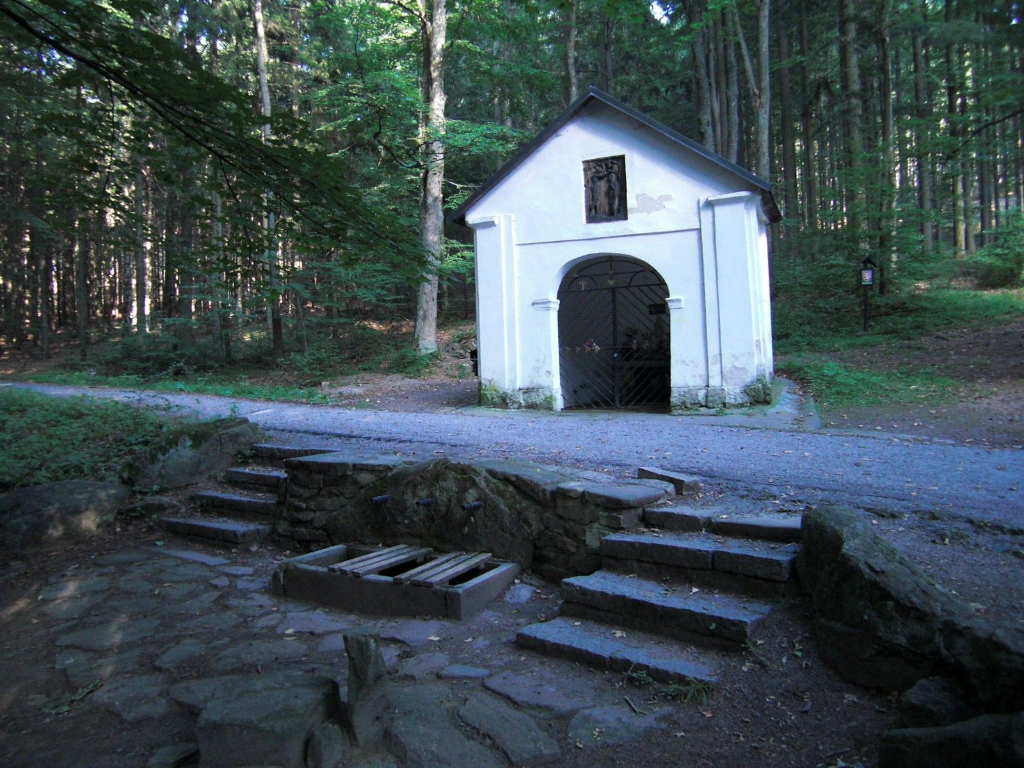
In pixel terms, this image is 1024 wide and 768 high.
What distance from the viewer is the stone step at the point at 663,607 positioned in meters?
3.65

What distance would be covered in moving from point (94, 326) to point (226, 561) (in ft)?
95.7

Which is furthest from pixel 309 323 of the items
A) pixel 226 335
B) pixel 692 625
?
pixel 692 625

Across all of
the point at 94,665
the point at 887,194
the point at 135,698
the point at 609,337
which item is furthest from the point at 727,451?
the point at 887,194

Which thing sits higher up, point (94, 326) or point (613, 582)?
point (94, 326)

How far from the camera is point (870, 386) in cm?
1184

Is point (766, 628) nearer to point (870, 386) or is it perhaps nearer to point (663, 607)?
point (663, 607)

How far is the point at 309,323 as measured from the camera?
22.8m

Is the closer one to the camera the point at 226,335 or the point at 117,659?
the point at 117,659

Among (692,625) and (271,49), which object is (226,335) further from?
(692,625)

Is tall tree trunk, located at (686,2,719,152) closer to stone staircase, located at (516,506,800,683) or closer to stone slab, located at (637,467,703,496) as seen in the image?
stone slab, located at (637,467,703,496)

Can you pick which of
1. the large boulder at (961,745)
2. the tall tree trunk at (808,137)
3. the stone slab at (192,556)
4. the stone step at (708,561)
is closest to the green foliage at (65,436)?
the stone slab at (192,556)

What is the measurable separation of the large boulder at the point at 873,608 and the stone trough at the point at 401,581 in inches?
85.8

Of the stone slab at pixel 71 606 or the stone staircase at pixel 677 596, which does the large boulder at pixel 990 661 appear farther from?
the stone slab at pixel 71 606

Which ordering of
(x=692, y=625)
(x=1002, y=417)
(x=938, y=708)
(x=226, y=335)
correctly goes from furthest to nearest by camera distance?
1. (x=226, y=335)
2. (x=1002, y=417)
3. (x=692, y=625)
4. (x=938, y=708)
